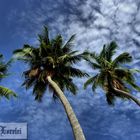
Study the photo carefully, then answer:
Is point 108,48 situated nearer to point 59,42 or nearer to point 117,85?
point 117,85

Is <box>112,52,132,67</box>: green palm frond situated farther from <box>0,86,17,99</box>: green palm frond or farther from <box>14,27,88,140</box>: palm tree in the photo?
<box>0,86,17,99</box>: green palm frond

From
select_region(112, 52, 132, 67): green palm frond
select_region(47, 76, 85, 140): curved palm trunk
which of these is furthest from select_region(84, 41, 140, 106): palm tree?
select_region(47, 76, 85, 140): curved palm trunk

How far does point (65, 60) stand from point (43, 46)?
275 centimetres

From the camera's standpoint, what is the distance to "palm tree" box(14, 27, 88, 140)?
39.9m

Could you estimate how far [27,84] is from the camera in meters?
41.7

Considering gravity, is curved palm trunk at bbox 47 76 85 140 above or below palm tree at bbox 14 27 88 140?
below

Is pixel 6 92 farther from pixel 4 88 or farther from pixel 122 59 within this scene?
pixel 122 59

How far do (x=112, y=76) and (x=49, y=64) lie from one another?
9.64 metres

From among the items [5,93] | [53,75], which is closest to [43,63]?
[53,75]

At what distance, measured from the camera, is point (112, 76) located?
4603 centimetres

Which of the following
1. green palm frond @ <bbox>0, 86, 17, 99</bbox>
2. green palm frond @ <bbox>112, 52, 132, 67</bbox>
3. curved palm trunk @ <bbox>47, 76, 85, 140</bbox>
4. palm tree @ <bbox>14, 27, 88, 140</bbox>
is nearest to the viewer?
curved palm trunk @ <bbox>47, 76, 85, 140</bbox>

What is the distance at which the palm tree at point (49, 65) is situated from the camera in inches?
1571
